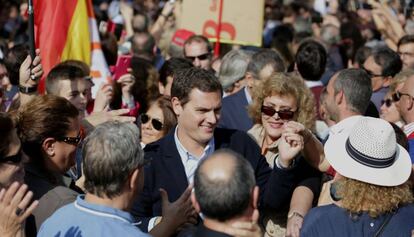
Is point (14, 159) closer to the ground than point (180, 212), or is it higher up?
higher up

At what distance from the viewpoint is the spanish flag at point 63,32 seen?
777cm

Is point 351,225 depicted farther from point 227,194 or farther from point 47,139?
point 47,139

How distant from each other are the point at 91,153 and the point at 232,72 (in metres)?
4.65

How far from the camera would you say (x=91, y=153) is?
4000mm

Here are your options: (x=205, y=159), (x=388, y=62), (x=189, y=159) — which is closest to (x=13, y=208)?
(x=205, y=159)

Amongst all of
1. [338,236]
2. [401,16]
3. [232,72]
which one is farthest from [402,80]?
[401,16]

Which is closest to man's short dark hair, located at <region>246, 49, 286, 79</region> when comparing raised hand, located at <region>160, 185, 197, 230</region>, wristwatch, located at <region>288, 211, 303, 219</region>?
wristwatch, located at <region>288, 211, 303, 219</region>

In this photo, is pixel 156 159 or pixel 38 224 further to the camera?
pixel 156 159

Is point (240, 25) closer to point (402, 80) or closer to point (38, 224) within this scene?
point (402, 80)

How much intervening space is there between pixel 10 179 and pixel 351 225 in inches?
65.6

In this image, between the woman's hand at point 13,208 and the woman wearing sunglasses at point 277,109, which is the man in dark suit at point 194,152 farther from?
the woman's hand at point 13,208

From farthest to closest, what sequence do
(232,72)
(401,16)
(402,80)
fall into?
(401,16)
(232,72)
(402,80)

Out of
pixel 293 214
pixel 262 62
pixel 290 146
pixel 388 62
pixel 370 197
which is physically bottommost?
pixel 388 62

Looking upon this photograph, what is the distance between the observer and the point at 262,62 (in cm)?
798
